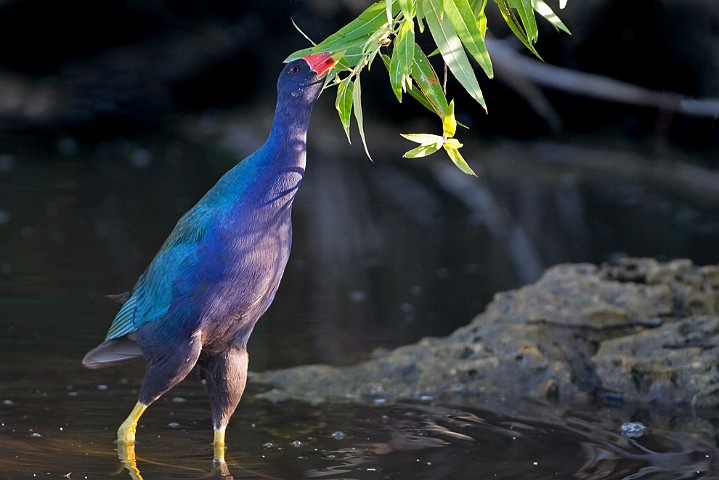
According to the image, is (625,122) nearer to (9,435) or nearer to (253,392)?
(253,392)

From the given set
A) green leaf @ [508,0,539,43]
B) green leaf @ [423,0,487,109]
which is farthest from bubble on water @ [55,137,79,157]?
green leaf @ [423,0,487,109]

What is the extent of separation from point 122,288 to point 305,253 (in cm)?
151

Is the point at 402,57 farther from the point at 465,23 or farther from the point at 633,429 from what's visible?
the point at 633,429

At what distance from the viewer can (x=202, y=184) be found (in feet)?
30.4

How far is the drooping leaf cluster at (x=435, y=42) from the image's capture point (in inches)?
115

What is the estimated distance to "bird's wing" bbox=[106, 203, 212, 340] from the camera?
392 centimetres

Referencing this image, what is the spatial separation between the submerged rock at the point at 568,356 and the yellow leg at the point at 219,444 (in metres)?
0.68

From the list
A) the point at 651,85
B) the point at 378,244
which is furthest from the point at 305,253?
the point at 651,85

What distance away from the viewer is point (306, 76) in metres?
3.87

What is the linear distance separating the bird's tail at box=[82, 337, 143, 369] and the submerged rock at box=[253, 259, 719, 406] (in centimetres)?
64

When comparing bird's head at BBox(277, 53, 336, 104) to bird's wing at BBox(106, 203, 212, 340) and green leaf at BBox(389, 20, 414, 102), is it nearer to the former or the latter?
bird's wing at BBox(106, 203, 212, 340)

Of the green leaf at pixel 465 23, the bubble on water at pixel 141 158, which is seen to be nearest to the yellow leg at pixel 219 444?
the green leaf at pixel 465 23

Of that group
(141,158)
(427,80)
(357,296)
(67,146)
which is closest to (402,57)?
(427,80)

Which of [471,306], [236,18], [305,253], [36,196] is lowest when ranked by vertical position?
[471,306]
